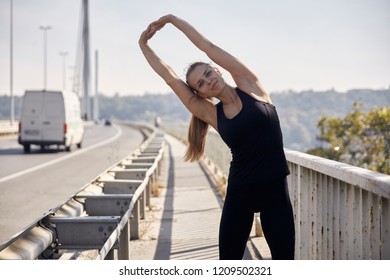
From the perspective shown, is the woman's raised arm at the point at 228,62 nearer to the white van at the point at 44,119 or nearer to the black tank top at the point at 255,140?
the black tank top at the point at 255,140

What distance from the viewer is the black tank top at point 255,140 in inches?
145

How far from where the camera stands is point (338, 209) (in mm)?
4426

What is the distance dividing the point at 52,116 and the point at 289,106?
8.72 meters

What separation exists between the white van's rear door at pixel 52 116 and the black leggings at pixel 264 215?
837 inches

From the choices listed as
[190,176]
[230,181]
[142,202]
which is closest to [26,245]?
[230,181]

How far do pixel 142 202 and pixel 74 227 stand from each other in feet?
13.8

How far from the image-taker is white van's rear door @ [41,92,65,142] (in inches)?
972

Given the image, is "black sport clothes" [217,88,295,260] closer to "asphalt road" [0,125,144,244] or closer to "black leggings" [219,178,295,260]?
"black leggings" [219,178,295,260]

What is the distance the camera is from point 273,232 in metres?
3.83

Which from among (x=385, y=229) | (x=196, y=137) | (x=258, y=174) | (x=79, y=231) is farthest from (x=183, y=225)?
(x=385, y=229)

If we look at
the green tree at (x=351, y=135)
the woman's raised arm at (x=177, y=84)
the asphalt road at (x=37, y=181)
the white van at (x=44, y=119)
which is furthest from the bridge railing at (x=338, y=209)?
the green tree at (x=351, y=135)

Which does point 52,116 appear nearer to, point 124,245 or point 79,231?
point 124,245

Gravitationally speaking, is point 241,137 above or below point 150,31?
below

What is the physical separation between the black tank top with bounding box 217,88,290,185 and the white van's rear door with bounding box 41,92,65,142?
21456mm
